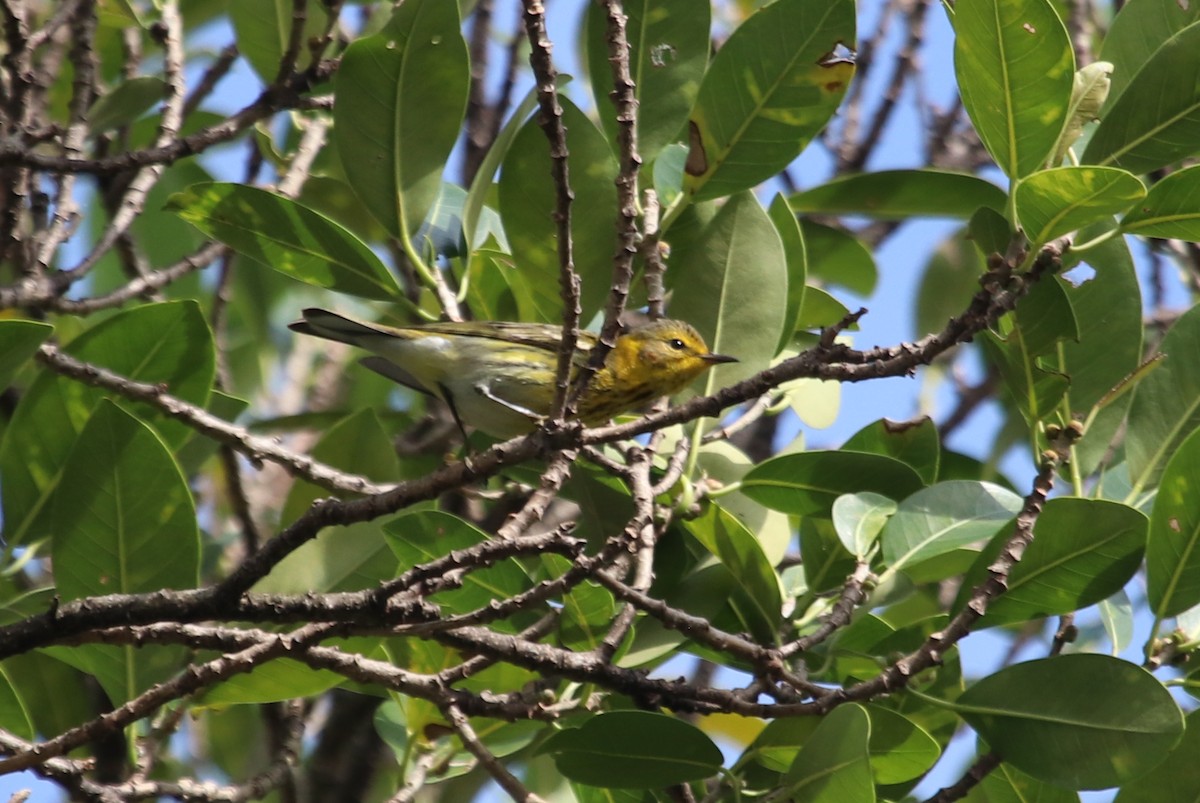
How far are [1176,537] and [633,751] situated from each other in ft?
4.10

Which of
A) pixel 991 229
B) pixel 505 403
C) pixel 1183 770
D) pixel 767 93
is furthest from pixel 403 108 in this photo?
pixel 1183 770

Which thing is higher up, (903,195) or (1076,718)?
(903,195)

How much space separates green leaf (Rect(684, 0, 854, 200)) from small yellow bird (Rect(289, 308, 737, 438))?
829 millimetres

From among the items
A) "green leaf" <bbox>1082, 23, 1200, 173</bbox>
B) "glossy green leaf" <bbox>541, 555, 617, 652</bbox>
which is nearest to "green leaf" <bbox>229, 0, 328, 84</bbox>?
"glossy green leaf" <bbox>541, 555, 617, 652</bbox>

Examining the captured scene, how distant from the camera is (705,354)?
12.2ft

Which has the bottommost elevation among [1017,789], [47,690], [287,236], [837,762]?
[1017,789]

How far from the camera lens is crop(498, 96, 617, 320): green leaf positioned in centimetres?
337

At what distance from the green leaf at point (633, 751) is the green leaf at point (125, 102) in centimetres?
258

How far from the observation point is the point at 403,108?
11.1ft

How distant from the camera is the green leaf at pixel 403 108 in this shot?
10.7ft

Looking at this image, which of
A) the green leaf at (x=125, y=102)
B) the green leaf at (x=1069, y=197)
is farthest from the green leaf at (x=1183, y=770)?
the green leaf at (x=125, y=102)

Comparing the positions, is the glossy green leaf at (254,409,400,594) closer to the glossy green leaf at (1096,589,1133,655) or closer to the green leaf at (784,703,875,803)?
the green leaf at (784,703,875,803)

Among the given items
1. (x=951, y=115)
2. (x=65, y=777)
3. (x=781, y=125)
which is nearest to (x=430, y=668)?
(x=65, y=777)

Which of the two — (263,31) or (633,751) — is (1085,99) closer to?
(633,751)
